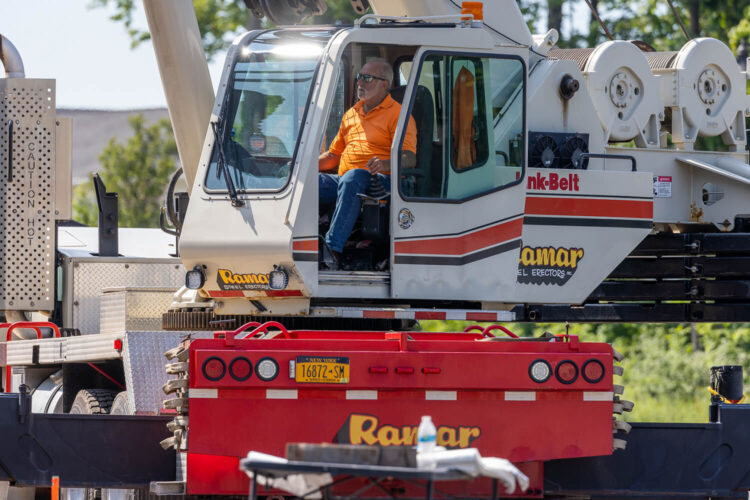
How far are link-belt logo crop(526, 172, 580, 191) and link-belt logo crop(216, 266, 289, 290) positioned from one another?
194 centimetres

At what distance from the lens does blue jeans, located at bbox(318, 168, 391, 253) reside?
852 cm

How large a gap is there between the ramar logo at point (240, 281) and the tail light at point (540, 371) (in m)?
1.78

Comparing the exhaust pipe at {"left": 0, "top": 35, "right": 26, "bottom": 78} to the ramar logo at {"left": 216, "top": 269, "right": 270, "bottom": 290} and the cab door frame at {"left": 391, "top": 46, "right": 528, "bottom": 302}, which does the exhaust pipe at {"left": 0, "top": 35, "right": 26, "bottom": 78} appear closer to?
the ramar logo at {"left": 216, "top": 269, "right": 270, "bottom": 290}

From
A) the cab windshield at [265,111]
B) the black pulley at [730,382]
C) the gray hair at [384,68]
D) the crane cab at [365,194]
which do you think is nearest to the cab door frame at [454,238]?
the crane cab at [365,194]

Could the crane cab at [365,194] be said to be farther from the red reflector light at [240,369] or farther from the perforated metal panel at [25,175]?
the perforated metal panel at [25,175]

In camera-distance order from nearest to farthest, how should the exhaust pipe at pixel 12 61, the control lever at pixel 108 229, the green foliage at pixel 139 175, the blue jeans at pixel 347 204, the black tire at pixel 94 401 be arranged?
the blue jeans at pixel 347 204, the black tire at pixel 94 401, the exhaust pipe at pixel 12 61, the control lever at pixel 108 229, the green foliage at pixel 139 175

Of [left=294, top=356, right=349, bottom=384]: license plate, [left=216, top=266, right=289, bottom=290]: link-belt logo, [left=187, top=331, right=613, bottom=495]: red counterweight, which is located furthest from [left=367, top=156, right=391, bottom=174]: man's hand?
[left=294, top=356, right=349, bottom=384]: license plate

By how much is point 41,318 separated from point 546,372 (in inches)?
248

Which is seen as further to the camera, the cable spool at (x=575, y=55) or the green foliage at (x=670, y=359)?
the green foliage at (x=670, y=359)

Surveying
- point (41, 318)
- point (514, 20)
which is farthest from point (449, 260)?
point (41, 318)

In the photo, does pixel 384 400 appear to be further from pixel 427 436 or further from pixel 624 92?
pixel 624 92

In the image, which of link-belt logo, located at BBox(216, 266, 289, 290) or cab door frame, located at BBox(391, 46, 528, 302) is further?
cab door frame, located at BBox(391, 46, 528, 302)

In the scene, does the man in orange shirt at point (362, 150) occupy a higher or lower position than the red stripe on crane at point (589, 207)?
higher

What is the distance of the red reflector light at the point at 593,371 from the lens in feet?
24.6
